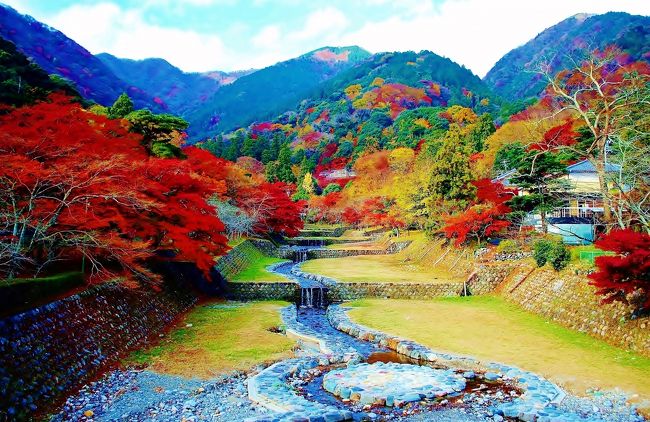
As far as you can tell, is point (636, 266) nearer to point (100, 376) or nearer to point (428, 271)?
point (100, 376)

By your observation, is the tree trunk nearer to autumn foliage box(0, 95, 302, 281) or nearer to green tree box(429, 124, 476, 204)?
green tree box(429, 124, 476, 204)

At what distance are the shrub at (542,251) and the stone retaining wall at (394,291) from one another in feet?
17.0

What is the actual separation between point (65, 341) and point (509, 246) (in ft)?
74.0

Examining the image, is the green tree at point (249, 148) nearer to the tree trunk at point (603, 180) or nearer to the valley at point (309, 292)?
the valley at point (309, 292)

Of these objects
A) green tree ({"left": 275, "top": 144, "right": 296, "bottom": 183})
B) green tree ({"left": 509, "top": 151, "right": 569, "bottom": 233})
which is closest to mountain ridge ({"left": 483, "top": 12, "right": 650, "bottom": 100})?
green tree ({"left": 275, "top": 144, "right": 296, "bottom": 183})

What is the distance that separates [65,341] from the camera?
11562mm

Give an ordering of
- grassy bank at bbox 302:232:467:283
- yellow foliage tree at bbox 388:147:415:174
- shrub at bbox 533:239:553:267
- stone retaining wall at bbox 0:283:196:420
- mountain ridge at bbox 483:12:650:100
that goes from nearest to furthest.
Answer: stone retaining wall at bbox 0:283:196:420
shrub at bbox 533:239:553:267
grassy bank at bbox 302:232:467:283
yellow foliage tree at bbox 388:147:415:174
mountain ridge at bbox 483:12:650:100

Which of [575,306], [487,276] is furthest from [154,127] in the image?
[575,306]

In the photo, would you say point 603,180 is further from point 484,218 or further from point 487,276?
point 484,218

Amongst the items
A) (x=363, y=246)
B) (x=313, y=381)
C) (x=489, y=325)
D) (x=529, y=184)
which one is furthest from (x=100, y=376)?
(x=363, y=246)

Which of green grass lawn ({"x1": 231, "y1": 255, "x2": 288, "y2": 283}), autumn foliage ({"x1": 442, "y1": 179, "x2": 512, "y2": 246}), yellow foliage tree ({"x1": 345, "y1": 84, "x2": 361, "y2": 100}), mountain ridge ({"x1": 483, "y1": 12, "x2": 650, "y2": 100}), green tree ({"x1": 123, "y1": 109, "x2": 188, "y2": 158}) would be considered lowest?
green grass lawn ({"x1": 231, "y1": 255, "x2": 288, "y2": 283})

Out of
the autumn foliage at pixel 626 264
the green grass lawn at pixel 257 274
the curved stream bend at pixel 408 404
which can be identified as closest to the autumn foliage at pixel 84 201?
the green grass lawn at pixel 257 274

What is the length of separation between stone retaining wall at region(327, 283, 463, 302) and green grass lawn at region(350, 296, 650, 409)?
5.23 ft

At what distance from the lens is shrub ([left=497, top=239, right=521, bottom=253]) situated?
2594 cm
